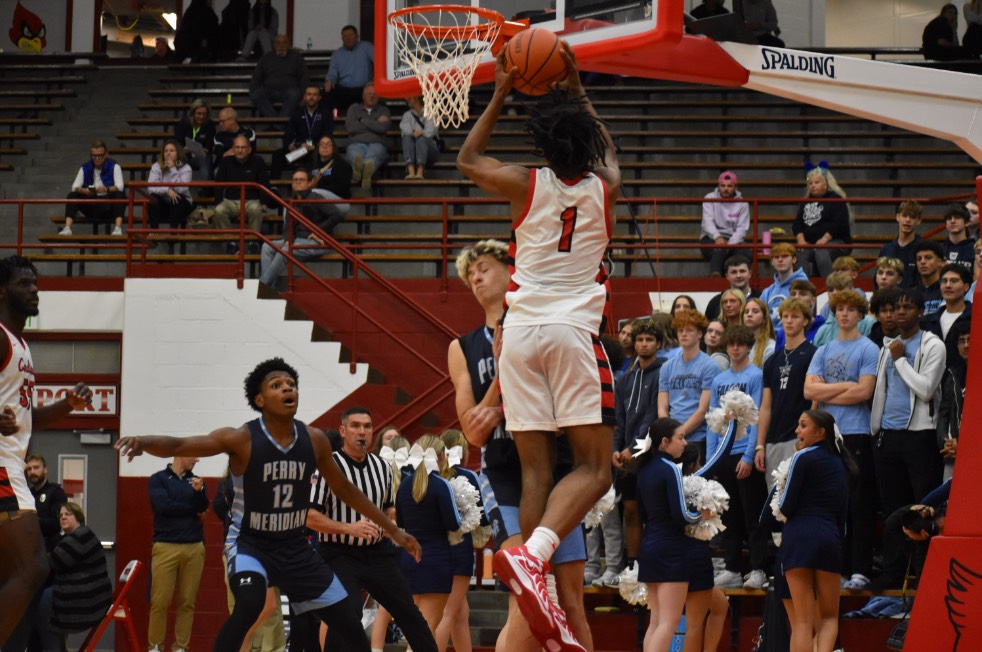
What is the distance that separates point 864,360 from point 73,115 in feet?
51.0

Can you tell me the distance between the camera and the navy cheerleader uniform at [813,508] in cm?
966

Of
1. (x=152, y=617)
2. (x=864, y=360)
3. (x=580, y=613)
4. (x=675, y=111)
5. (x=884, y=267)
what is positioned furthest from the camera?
(x=675, y=111)

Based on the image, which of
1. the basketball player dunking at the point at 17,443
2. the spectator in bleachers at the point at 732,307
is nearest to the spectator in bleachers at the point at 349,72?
the spectator in bleachers at the point at 732,307

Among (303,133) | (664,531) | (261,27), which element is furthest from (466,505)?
(261,27)

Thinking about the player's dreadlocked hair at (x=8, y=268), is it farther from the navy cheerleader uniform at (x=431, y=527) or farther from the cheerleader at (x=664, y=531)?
the cheerleader at (x=664, y=531)

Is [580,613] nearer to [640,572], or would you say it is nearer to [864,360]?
[640,572]

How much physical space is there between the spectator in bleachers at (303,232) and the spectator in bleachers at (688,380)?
5.68m

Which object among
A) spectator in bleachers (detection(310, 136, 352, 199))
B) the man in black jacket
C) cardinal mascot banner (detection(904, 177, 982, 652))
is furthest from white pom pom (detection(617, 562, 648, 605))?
spectator in bleachers (detection(310, 136, 352, 199))

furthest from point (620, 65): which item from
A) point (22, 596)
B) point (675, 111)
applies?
point (675, 111)

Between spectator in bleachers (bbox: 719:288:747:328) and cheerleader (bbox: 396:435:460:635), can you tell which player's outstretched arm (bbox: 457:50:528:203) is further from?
spectator in bleachers (bbox: 719:288:747:328)

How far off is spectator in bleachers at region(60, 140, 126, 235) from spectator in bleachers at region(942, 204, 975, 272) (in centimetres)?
1102

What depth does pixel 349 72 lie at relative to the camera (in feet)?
67.9

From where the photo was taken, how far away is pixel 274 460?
8.09 m

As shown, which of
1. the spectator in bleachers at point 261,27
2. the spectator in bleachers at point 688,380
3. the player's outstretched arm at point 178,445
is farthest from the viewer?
the spectator in bleachers at point 261,27
